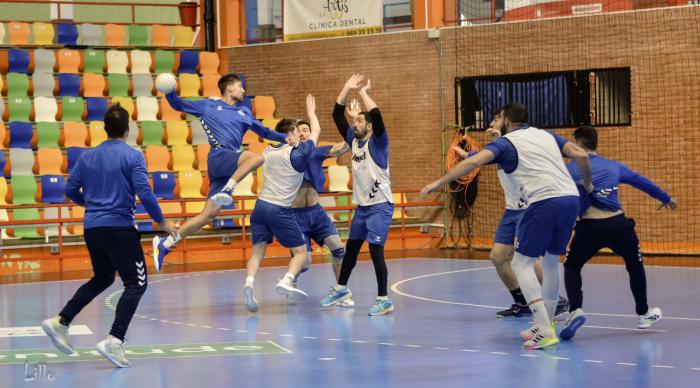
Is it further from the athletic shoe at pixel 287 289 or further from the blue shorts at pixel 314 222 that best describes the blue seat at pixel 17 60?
the athletic shoe at pixel 287 289

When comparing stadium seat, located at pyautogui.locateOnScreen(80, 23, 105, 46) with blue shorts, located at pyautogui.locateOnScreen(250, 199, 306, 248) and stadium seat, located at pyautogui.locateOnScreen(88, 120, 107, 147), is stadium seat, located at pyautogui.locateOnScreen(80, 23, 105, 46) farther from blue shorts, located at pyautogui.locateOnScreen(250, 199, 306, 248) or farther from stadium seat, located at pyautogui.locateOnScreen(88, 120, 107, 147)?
blue shorts, located at pyautogui.locateOnScreen(250, 199, 306, 248)

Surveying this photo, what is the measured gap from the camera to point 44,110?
72.5ft

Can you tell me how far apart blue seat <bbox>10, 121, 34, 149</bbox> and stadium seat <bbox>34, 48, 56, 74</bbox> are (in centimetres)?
253

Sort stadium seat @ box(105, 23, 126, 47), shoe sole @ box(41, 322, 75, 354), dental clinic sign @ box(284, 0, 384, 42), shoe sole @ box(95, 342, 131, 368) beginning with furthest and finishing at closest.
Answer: stadium seat @ box(105, 23, 126, 47) < dental clinic sign @ box(284, 0, 384, 42) < shoe sole @ box(41, 322, 75, 354) < shoe sole @ box(95, 342, 131, 368)

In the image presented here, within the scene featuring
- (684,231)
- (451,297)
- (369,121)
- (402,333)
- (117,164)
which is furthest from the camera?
(684,231)

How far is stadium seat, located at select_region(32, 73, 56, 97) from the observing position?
75.1 ft

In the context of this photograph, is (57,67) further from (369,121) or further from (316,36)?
(369,121)

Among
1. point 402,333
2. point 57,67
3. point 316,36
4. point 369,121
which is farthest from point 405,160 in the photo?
point 402,333

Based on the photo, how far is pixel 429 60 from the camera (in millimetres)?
22656

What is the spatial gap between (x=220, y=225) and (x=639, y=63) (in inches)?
330

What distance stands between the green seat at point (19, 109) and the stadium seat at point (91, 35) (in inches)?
136

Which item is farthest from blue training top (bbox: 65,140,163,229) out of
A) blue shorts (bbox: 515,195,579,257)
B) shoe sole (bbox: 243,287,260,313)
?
shoe sole (bbox: 243,287,260,313)

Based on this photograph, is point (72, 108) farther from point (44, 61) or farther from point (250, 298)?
point (250, 298)

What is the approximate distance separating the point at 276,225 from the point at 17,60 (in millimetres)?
13009
